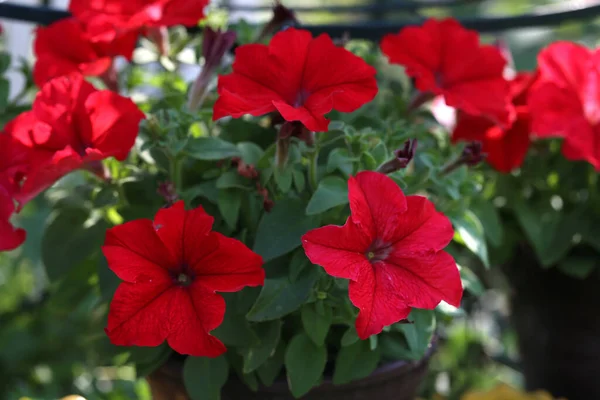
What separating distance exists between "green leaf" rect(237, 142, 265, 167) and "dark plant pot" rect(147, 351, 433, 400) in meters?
0.19

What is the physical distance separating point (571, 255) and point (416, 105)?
0.90ft

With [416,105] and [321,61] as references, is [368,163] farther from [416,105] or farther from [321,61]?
[416,105]

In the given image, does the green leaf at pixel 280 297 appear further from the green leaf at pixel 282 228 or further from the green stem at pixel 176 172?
the green stem at pixel 176 172

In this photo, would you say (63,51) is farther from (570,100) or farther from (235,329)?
(570,100)

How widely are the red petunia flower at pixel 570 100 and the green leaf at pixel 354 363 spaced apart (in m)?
0.29

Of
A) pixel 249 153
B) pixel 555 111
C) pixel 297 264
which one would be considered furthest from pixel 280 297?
pixel 555 111

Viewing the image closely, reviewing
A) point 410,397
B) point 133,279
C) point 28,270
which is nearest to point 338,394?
point 410,397

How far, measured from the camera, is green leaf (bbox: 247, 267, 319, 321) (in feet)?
1.63

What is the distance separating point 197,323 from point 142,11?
0.98ft

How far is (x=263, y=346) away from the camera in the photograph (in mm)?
526

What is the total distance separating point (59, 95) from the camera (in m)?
0.53

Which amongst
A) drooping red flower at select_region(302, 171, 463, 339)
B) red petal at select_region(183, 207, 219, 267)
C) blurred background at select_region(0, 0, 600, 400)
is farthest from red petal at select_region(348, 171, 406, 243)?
blurred background at select_region(0, 0, 600, 400)

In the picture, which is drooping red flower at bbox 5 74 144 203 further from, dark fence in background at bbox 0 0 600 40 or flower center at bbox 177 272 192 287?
dark fence in background at bbox 0 0 600 40

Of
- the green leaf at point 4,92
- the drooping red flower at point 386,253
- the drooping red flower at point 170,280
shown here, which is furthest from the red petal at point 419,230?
the green leaf at point 4,92
